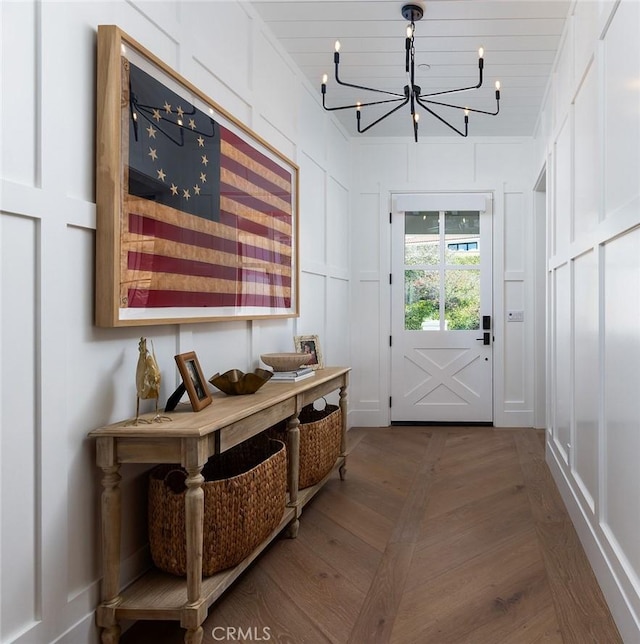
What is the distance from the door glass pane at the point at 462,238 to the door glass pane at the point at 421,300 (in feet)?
0.80

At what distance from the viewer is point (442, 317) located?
16.9ft

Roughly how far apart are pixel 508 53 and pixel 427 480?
2.69 m

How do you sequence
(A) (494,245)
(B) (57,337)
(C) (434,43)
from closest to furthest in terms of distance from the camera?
(B) (57,337)
(C) (434,43)
(A) (494,245)

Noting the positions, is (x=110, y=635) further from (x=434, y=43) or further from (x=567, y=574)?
(x=434, y=43)

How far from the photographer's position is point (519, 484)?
3336 mm

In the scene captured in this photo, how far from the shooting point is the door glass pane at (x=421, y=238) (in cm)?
513

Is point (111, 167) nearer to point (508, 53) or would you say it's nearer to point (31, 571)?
point (31, 571)

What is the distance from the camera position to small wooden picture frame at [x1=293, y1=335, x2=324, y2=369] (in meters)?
3.34

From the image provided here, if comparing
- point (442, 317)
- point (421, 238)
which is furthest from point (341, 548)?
point (421, 238)

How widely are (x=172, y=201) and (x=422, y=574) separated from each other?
176 cm

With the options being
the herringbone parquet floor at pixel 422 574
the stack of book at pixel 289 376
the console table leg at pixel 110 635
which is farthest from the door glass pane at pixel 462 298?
the console table leg at pixel 110 635

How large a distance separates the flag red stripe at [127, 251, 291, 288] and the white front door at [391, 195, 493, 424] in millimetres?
2406

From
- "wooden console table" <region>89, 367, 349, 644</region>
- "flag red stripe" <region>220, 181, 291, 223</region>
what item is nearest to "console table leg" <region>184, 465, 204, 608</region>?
"wooden console table" <region>89, 367, 349, 644</region>

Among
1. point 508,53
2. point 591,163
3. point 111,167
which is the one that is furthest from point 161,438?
point 508,53
